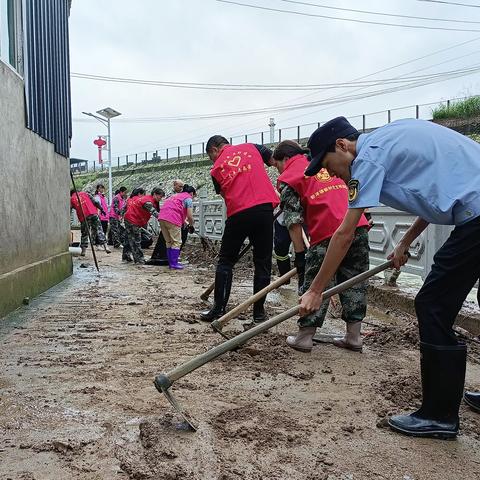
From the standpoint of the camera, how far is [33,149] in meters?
6.31

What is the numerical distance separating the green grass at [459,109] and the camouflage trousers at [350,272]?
18211 mm

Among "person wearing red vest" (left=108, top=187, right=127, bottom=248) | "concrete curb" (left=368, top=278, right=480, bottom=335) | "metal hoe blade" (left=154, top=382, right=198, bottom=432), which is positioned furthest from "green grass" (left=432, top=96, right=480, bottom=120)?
"metal hoe blade" (left=154, top=382, right=198, bottom=432)

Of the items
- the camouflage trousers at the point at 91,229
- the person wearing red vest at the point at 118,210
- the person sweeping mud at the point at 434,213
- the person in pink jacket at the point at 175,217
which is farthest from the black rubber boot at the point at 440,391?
the person wearing red vest at the point at 118,210

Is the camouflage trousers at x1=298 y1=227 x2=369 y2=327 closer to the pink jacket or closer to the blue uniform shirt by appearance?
the blue uniform shirt

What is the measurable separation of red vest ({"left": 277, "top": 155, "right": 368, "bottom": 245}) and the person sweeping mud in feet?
4.35

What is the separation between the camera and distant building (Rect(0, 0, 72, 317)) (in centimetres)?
526

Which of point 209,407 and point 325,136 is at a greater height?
point 325,136

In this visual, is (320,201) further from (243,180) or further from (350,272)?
(243,180)

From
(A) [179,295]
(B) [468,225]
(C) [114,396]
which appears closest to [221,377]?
(C) [114,396]

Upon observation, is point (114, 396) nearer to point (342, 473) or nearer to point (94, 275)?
point (342, 473)

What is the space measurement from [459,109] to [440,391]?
2018cm

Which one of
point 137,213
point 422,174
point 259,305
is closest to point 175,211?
point 137,213

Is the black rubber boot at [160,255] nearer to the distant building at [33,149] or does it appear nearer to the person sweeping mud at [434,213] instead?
the distant building at [33,149]

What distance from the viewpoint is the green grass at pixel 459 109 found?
1970 cm
